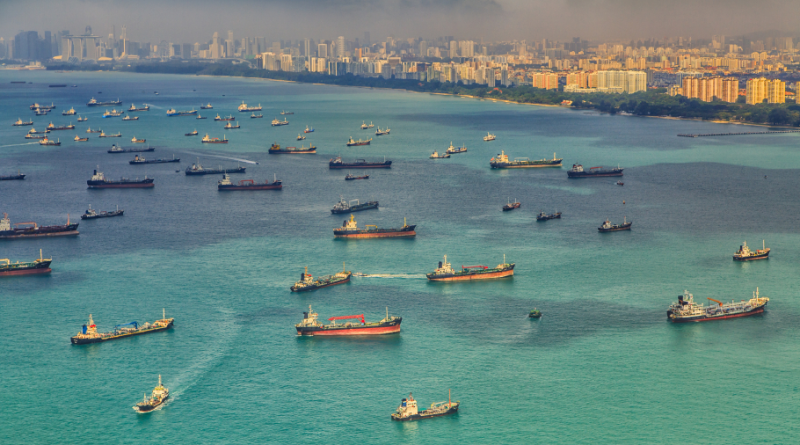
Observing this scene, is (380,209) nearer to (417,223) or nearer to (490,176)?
(417,223)

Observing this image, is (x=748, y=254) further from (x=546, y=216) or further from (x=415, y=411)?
(x=415, y=411)

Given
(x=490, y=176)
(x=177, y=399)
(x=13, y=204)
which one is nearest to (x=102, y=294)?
(x=177, y=399)

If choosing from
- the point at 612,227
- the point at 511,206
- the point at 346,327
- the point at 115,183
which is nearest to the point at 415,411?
the point at 346,327

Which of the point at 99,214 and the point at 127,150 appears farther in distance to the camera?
the point at 127,150

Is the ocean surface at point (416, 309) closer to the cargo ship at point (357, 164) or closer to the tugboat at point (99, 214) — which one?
the tugboat at point (99, 214)

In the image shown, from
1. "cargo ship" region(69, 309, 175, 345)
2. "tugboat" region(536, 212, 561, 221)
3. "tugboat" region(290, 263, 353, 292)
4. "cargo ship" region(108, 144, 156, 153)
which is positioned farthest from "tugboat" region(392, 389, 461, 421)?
"cargo ship" region(108, 144, 156, 153)

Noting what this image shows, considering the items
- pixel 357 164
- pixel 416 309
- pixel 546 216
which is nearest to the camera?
pixel 416 309

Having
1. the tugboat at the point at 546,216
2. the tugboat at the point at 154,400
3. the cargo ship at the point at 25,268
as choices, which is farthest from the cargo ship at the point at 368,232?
the tugboat at the point at 154,400
